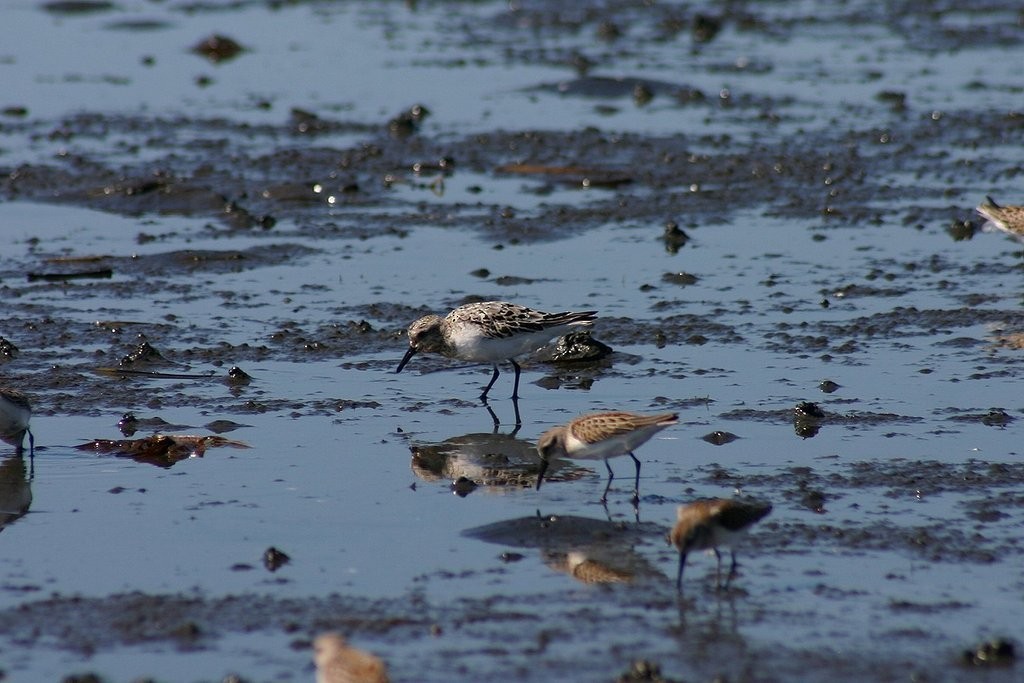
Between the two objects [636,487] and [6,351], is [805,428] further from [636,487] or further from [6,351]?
[6,351]

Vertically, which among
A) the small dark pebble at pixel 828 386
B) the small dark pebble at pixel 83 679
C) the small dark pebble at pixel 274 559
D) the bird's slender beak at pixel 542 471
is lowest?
the small dark pebble at pixel 828 386

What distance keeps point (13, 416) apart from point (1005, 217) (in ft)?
30.7

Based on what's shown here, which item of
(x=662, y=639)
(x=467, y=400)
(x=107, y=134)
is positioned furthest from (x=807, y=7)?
(x=662, y=639)

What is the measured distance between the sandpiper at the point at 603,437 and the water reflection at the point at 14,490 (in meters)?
3.08

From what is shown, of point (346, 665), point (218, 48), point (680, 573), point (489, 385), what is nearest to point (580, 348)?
point (489, 385)

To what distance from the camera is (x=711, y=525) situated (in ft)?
26.1

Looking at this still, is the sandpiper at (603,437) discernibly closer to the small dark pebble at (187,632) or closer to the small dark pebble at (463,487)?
the small dark pebble at (463,487)

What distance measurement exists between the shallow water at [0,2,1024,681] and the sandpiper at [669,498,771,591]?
26 cm

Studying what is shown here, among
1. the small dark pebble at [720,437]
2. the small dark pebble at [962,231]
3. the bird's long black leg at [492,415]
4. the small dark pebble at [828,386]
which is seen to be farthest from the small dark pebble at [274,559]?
the small dark pebble at [962,231]

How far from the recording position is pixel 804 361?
12617 mm

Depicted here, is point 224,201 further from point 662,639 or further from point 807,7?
point 807,7

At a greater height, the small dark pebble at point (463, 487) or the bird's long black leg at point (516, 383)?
the small dark pebble at point (463, 487)

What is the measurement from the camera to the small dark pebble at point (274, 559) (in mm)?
8570

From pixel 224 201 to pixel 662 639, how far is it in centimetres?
1124
